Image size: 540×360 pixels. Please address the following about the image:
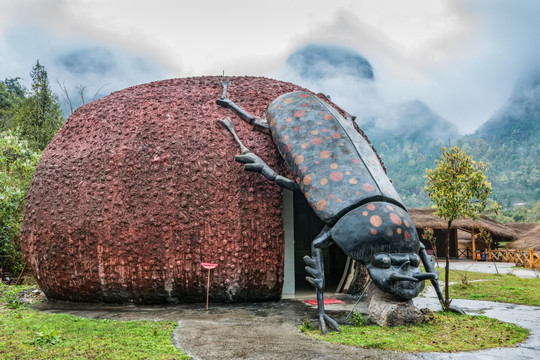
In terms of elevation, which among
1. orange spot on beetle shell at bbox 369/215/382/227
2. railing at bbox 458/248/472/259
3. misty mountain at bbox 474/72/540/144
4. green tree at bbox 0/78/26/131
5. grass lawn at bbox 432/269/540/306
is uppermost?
misty mountain at bbox 474/72/540/144

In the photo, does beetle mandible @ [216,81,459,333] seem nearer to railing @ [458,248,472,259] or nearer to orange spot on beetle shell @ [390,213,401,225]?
orange spot on beetle shell @ [390,213,401,225]

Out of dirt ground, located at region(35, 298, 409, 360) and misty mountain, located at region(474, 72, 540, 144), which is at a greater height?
misty mountain, located at region(474, 72, 540, 144)

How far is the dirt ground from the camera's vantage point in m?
4.41

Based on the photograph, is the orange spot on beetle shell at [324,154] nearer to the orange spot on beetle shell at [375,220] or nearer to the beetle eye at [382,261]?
the orange spot on beetle shell at [375,220]

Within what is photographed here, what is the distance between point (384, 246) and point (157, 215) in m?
3.49

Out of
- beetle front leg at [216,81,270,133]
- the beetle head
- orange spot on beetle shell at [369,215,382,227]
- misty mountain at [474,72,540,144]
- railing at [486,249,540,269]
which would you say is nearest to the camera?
the beetle head

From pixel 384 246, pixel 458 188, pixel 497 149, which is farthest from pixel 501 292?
pixel 497 149

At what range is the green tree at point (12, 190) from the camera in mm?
11102

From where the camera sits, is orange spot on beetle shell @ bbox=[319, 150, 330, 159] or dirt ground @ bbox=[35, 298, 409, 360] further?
orange spot on beetle shell @ bbox=[319, 150, 330, 159]

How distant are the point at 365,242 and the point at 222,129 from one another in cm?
330

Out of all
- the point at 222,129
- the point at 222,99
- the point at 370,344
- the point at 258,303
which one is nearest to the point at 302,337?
the point at 370,344

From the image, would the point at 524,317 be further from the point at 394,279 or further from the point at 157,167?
the point at 157,167

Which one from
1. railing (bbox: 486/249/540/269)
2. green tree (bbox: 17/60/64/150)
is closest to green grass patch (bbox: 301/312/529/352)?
railing (bbox: 486/249/540/269)

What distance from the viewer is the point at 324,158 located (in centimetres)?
650
